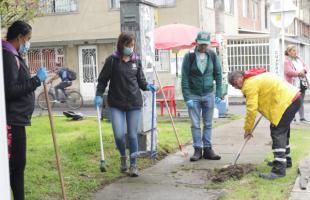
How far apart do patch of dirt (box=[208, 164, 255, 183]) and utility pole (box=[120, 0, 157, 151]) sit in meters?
1.55

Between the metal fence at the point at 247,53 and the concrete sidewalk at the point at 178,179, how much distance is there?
14502mm

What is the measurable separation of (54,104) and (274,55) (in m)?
10.1

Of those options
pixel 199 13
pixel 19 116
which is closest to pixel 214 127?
pixel 19 116

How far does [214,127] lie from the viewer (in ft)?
39.1

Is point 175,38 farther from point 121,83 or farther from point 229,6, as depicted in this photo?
point 229,6

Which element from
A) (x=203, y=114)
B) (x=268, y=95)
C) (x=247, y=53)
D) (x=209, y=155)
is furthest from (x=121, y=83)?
(x=247, y=53)

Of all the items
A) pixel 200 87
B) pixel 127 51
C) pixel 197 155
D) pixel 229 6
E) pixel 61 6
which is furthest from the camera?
pixel 229 6

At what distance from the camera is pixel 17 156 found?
187 inches

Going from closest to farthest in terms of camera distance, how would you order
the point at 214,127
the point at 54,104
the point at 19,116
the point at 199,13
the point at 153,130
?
the point at 19,116 → the point at 153,130 → the point at 214,127 → the point at 54,104 → the point at 199,13

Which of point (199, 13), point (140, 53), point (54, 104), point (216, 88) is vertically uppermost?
point (199, 13)

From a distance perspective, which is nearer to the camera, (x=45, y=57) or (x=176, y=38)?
(x=176, y=38)

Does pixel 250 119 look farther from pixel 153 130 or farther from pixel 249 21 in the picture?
pixel 249 21

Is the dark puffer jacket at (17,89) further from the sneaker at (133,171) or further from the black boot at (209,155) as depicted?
the black boot at (209,155)

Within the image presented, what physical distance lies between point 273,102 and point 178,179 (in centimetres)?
155
